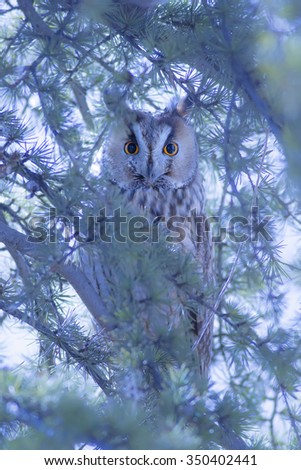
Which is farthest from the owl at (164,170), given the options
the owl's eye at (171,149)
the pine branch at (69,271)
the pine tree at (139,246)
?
the pine branch at (69,271)

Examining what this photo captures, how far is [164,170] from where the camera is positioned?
2619 mm

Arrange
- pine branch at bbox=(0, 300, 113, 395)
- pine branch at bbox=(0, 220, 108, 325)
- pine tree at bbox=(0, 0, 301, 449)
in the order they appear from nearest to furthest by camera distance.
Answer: pine tree at bbox=(0, 0, 301, 449) < pine branch at bbox=(0, 220, 108, 325) < pine branch at bbox=(0, 300, 113, 395)

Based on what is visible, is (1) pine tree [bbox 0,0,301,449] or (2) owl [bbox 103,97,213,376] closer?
(1) pine tree [bbox 0,0,301,449]

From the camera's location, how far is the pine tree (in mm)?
1123

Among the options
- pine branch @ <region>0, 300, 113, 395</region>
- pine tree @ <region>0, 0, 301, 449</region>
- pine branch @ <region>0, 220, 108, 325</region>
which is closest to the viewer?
pine tree @ <region>0, 0, 301, 449</region>

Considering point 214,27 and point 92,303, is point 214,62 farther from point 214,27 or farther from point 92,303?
point 92,303

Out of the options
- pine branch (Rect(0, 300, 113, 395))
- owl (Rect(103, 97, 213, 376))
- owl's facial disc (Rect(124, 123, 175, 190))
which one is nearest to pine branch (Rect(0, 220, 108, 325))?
pine branch (Rect(0, 300, 113, 395))

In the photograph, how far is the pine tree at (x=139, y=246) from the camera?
1123 millimetres

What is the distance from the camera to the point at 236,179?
5.87 ft

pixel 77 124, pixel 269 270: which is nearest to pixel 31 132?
pixel 77 124

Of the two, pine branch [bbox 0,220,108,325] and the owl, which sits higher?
the owl

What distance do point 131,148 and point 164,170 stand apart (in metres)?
0.16

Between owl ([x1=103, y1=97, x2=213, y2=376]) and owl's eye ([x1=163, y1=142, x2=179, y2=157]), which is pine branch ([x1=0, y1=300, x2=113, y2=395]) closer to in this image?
owl ([x1=103, y1=97, x2=213, y2=376])

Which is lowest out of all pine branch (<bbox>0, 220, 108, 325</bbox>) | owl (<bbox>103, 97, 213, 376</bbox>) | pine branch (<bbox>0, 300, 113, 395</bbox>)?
pine branch (<bbox>0, 300, 113, 395</bbox>)
